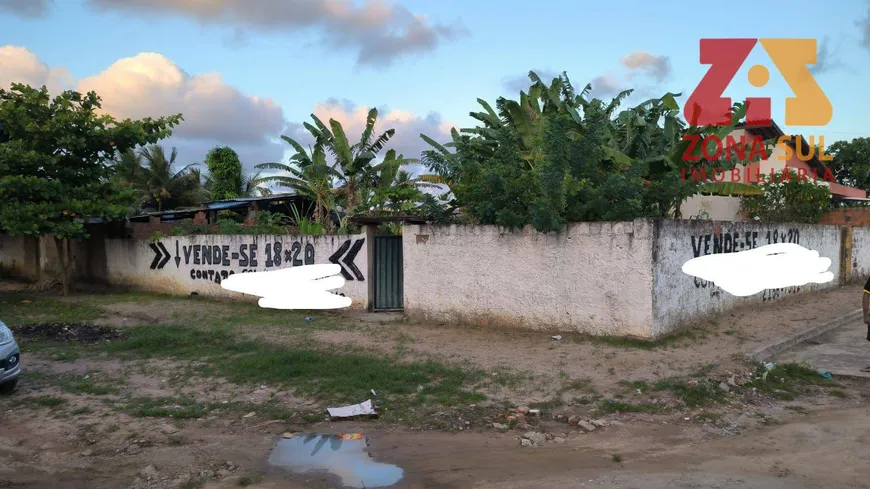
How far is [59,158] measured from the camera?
14750 millimetres

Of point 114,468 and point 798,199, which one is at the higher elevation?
point 798,199

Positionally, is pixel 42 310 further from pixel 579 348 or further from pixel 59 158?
pixel 579 348

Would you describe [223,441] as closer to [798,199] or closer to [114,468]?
[114,468]

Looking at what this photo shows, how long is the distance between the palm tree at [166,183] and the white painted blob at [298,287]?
78.0 ft

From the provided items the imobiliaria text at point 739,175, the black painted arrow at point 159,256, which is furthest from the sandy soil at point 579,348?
the black painted arrow at point 159,256

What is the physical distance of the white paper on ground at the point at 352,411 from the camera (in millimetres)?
6082

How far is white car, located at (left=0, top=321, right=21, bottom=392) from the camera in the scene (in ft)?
22.0

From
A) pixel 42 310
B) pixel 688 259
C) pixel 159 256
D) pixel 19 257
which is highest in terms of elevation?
pixel 688 259

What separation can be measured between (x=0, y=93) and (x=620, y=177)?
47.8 ft

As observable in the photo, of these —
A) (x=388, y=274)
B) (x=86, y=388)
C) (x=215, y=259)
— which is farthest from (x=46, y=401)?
(x=215, y=259)

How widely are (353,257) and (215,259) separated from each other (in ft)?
15.4

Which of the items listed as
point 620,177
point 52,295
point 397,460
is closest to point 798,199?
point 620,177

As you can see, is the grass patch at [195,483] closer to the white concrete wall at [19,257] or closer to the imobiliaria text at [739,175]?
the imobiliaria text at [739,175]

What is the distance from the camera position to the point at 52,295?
54.7 ft
